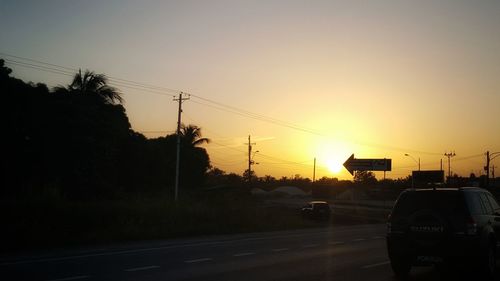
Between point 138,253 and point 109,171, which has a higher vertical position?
point 109,171

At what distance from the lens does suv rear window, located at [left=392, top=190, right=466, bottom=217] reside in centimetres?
1184

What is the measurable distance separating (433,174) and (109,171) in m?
23.4

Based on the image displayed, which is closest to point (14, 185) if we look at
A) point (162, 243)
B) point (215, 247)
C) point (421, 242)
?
point (162, 243)

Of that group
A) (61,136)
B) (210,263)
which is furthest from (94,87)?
(210,263)

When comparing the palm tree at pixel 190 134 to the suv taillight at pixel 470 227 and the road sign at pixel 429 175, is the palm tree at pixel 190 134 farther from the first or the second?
the suv taillight at pixel 470 227

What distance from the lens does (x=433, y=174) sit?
141 feet

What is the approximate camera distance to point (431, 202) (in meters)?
12.1

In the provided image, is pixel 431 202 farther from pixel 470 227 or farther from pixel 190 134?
pixel 190 134

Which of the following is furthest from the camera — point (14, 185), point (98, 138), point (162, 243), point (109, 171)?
point (109, 171)

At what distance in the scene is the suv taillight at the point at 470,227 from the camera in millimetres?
11469

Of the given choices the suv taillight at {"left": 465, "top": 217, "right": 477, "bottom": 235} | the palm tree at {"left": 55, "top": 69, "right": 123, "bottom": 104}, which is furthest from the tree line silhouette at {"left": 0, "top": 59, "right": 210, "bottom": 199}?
the suv taillight at {"left": 465, "top": 217, "right": 477, "bottom": 235}

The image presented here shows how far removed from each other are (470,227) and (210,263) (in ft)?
20.3

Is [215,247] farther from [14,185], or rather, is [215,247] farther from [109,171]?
[109,171]

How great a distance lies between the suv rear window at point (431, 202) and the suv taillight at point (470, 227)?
0.79 feet
